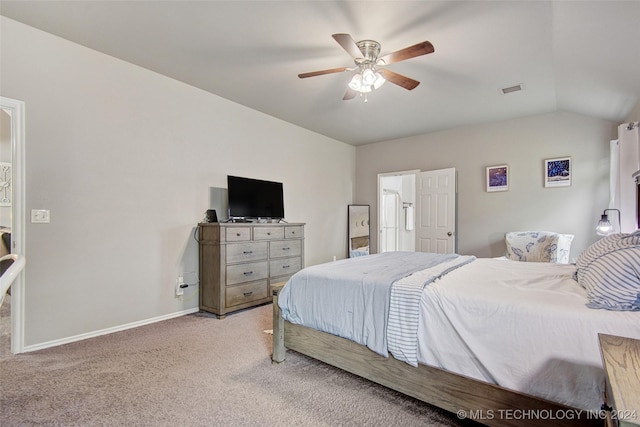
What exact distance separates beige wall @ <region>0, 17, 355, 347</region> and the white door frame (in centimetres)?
4

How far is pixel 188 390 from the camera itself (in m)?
1.94

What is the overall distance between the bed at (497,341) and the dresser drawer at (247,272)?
1.49 m

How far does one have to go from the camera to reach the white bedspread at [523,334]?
1.26m

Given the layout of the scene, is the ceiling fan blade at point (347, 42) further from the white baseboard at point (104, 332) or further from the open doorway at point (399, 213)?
the open doorway at point (399, 213)

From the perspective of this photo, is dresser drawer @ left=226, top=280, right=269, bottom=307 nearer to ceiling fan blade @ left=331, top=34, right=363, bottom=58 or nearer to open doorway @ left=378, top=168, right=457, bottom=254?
ceiling fan blade @ left=331, top=34, right=363, bottom=58

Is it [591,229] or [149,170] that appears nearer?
[149,170]

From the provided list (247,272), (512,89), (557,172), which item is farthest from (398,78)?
(557,172)

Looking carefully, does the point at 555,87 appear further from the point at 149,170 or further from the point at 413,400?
the point at 149,170

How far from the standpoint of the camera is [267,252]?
3781mm

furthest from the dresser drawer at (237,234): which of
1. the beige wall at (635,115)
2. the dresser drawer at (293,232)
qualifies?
the beige wall at (635,115)

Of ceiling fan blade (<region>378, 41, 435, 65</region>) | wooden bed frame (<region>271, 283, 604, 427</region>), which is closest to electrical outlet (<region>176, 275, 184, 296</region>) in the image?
wooden bed frame (<region>271, 283, 604, 427</region>)

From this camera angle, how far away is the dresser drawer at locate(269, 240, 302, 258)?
12.6ft

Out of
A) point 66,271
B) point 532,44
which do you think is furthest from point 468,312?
point 66,271

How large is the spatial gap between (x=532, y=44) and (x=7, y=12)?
4.10 m
